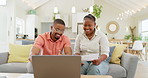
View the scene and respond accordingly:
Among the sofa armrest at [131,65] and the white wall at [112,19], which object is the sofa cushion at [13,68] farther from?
the white wall at [112,19]

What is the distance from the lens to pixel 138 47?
6.60 meters

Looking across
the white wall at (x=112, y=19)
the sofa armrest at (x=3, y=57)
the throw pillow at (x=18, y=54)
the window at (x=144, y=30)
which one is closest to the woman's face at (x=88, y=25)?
the throw pillow at (x=18, y=54)

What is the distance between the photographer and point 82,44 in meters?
2.07

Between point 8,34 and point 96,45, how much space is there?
13.7ft

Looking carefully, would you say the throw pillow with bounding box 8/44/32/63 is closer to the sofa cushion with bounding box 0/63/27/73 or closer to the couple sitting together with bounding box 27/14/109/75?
the sofa cushion with bounding box 0/63/27/73

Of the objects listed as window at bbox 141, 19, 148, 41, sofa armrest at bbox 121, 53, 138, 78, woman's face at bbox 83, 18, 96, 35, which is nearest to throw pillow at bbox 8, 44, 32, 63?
woman's face at bbox 83, 18, 96, 35

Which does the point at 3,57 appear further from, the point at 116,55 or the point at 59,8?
the point at 59,8

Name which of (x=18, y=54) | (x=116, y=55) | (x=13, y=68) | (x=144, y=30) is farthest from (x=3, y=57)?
(x=144, y=30)

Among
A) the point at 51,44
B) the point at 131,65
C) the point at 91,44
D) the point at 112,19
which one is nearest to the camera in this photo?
the point at 51,44

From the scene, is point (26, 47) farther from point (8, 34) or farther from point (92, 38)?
point (8, 34)

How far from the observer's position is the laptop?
1.02m

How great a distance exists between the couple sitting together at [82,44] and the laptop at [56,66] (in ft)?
1.78

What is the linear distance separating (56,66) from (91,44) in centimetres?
105

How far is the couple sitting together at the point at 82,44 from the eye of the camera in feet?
5.41
